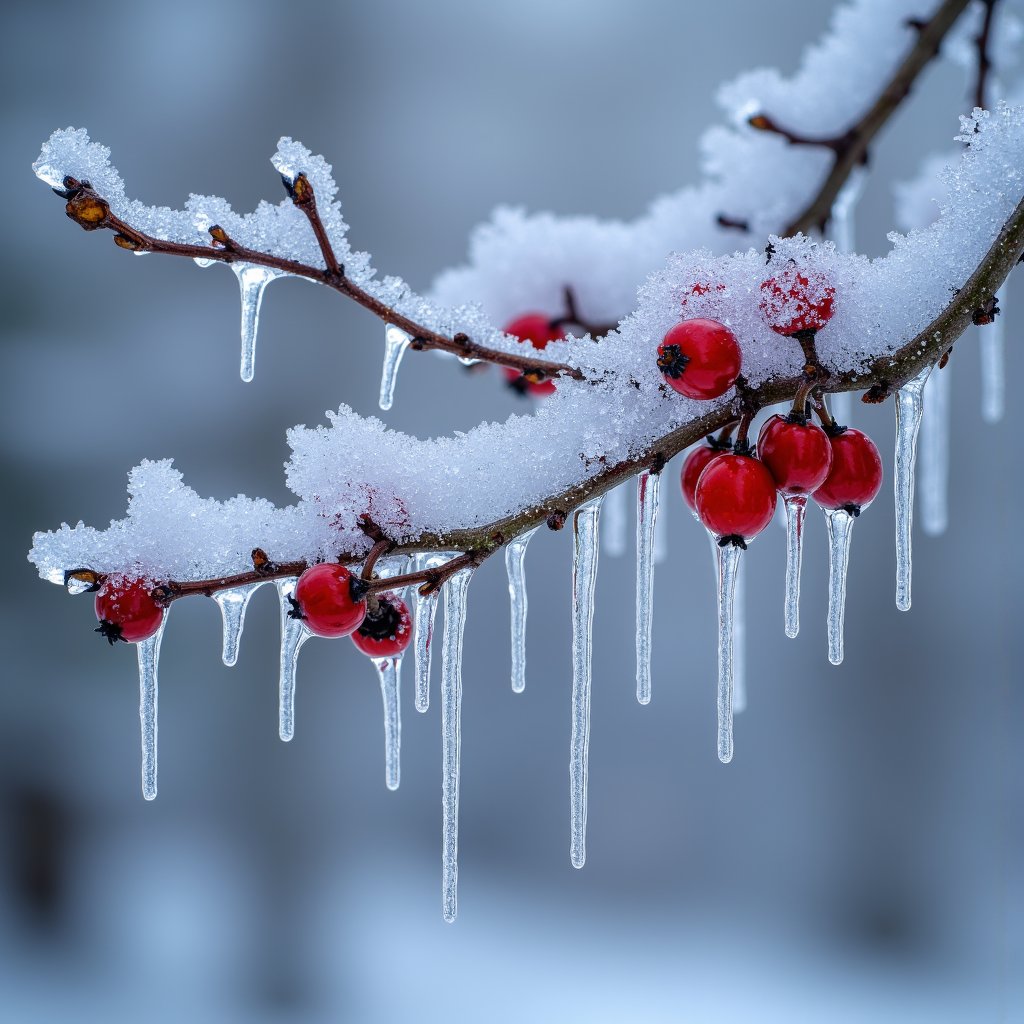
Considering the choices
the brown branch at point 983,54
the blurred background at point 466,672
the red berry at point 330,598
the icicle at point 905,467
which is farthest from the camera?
the blurred background at point 466,672

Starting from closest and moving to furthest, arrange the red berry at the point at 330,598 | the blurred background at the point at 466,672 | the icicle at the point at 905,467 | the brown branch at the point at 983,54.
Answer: the red berry at the point at 330,598
the icicle at the point at 905,467
the brown branch at the point at 983,54
the blurred background at the point at 466,672

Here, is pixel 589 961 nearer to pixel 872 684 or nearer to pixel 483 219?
pixel 872 684

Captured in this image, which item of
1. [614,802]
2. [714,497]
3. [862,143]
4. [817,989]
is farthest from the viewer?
[614,802]

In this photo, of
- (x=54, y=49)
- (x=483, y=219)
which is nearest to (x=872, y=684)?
(x=483, y=219)

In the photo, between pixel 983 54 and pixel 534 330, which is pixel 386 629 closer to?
pixel 534 330

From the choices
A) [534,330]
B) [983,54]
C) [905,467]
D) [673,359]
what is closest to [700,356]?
[673,359]

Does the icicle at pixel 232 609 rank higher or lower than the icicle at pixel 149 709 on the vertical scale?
higher

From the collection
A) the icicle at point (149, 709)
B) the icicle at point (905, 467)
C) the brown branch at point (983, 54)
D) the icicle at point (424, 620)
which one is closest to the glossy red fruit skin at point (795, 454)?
the icicle at point (905, 467)

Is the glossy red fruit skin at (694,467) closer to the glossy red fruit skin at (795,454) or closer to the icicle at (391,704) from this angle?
the glossy red fruit skin at (795,454)
